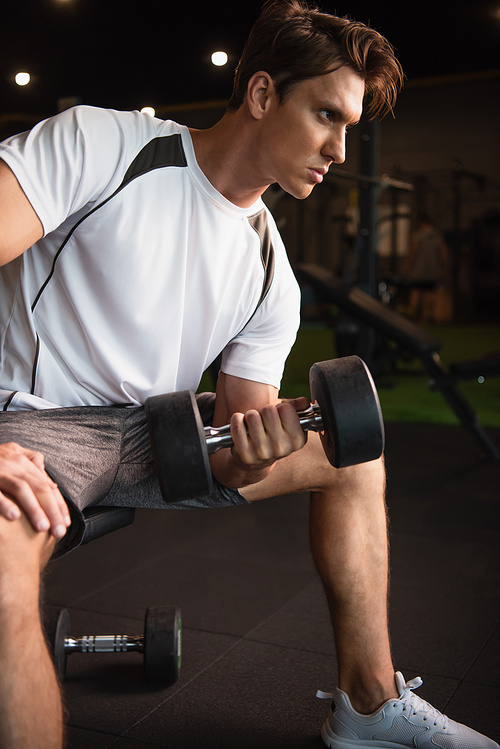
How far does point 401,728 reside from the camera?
1.18 meters

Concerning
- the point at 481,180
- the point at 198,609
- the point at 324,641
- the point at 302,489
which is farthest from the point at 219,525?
the point at 481,180

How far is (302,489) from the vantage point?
3.93 ft

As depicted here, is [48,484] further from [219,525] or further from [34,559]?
[219,525]

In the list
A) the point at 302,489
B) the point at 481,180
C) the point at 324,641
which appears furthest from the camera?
the point at 481,180

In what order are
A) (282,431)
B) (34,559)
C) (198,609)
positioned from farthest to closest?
(198,609) < (282,431) < (34,559)

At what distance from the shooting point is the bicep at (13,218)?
0.97 meters

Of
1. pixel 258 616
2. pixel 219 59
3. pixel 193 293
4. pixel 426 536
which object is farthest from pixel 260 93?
pixel 219 59

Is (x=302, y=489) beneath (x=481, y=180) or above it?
beneath

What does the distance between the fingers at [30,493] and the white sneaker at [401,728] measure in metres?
0.66

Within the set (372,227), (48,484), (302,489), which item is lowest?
(302,489)

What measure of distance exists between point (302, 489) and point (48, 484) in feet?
1.60

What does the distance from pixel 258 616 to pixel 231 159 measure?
1118 millimetres

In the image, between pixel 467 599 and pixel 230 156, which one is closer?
pixel 230 156

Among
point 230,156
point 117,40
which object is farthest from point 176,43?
point 230,156
